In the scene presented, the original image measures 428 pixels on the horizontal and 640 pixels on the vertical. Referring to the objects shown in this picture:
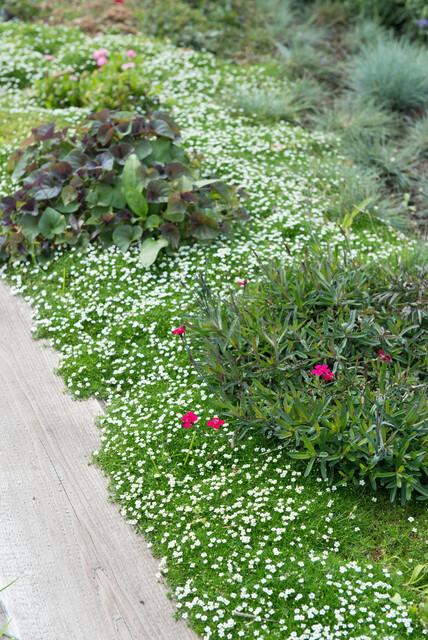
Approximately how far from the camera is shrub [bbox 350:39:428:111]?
6812 mm

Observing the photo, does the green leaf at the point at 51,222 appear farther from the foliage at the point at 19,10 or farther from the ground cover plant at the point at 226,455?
the foliage at the point at 19,10

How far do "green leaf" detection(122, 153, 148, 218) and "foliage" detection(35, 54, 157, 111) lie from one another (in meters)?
1.41

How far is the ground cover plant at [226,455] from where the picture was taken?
292 centimetres

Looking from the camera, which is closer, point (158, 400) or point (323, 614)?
point (323, 614)

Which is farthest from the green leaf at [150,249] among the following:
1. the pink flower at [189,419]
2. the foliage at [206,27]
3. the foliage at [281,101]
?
the foliage at [206,27]

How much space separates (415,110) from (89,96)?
2.88 m

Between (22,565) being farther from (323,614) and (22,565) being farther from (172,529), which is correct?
(323,614)

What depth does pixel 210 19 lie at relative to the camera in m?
8.15

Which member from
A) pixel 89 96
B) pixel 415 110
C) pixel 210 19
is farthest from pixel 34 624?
pixel 210 19

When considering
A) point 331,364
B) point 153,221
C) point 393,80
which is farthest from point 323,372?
point 393,80

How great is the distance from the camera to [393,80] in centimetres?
681

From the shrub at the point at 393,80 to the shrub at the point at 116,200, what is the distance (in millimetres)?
2507

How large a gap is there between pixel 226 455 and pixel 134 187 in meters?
1.94

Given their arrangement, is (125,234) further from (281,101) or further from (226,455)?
(281,101)
